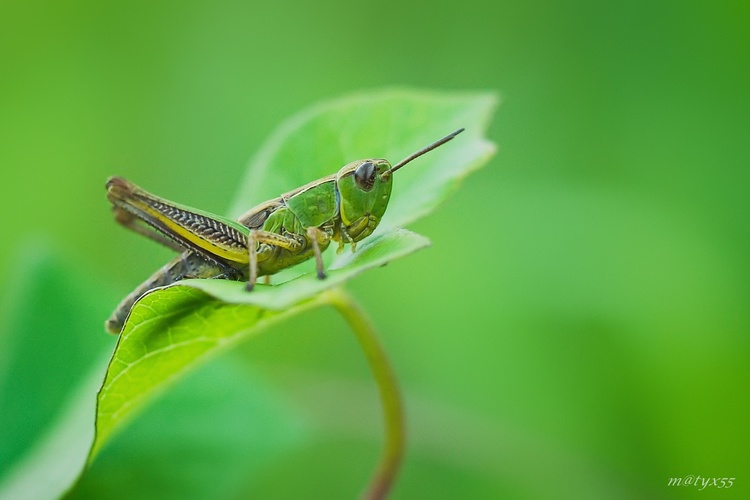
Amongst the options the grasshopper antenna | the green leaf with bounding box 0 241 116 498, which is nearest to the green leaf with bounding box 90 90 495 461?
the grasshopper antenna

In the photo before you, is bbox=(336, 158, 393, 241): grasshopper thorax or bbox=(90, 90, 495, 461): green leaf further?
bbox=(336, 158, 393, 241): grasshopper thorax


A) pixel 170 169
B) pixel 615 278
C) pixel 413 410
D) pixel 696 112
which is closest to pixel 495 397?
pixel 413 410

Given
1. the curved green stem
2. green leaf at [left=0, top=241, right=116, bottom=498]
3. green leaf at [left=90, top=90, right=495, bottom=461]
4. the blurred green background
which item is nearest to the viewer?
green leaf at [left=90, top=90, right=495, bottom=461]

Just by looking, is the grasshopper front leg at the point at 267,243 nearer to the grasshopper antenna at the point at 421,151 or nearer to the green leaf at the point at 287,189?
the green leaf at the point at 287,189

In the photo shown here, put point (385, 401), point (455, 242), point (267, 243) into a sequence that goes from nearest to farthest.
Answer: point (385, 401)
point (267, 243)
point (455, 242)

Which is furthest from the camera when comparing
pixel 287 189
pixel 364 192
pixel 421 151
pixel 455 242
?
pixel 455 242

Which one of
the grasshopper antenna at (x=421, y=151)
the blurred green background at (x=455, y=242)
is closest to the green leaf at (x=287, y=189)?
the grasshopper antenna at (x=421, y=151)

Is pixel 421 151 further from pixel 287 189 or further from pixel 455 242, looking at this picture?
pixel 455 242

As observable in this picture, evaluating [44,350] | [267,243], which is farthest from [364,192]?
[44,350]

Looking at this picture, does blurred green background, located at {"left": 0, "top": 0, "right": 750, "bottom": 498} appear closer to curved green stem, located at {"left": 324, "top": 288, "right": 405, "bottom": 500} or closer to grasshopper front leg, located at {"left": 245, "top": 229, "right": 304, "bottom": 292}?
grasshopper front leg, located at {"left": 245, "top": 229, "right": 304, "bottom": 292}
